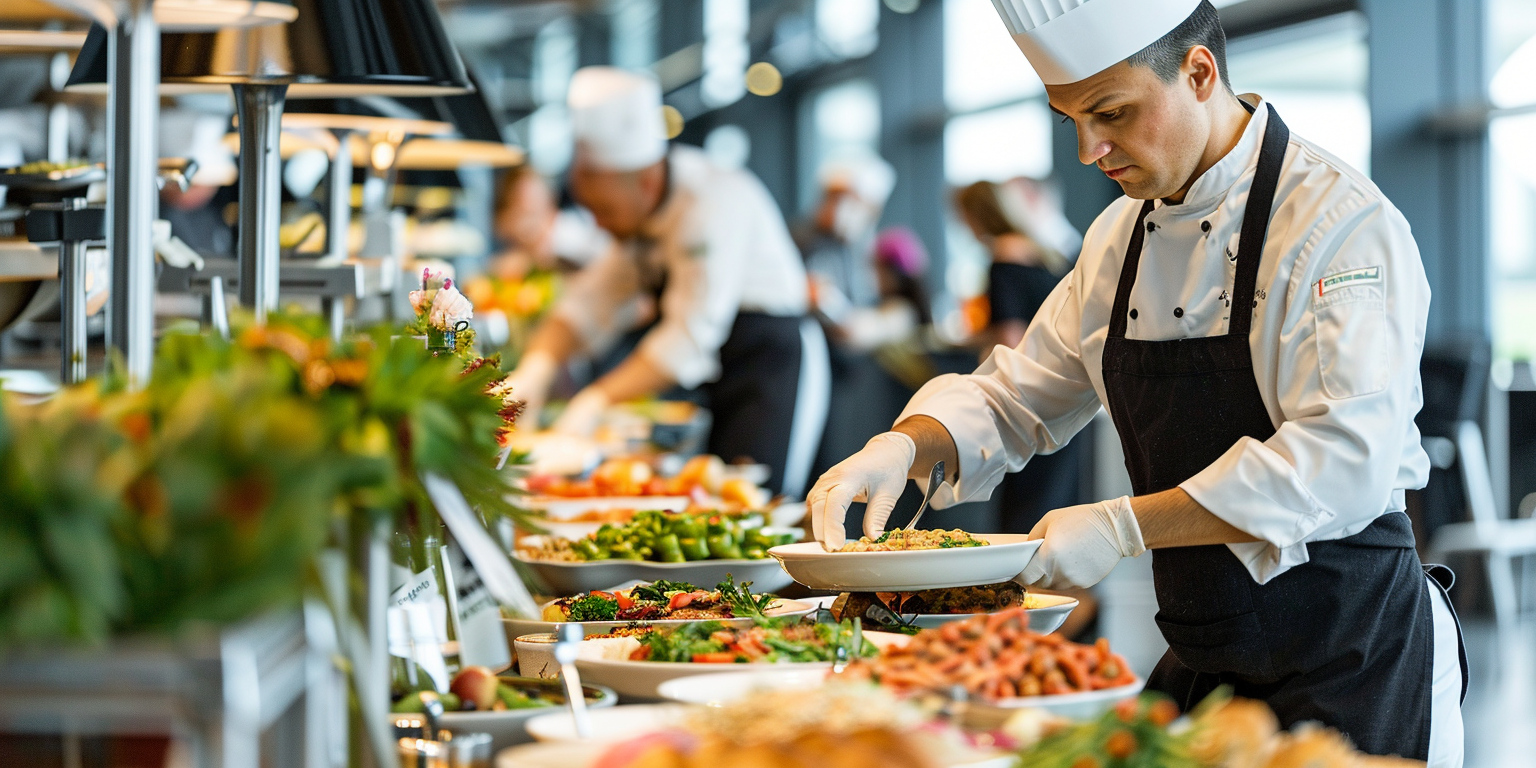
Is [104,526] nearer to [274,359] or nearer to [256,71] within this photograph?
[274,359]

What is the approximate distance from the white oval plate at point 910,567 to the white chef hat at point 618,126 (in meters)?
2.83

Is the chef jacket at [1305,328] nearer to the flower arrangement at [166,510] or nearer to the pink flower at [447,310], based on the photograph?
the pink flower at [447,310]

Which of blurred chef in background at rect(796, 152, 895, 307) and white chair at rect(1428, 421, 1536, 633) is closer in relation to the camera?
white chair at rect(1428, 421, 1536, 633)

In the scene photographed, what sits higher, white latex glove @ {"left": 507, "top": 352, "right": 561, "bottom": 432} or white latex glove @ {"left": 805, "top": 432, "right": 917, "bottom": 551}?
white latex glove @ {"left": 507, "top": 352, "right": 561, "bottom": 432}

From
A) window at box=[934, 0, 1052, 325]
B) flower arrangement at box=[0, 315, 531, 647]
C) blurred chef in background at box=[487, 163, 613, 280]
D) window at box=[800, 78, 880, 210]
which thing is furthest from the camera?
window at box=[800, 78, 880, 210]

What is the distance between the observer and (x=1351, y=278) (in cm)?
155

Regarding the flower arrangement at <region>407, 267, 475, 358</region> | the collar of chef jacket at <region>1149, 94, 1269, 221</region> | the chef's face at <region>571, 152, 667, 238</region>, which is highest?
the chef's face at <region>571, 152, 667, 238</region>

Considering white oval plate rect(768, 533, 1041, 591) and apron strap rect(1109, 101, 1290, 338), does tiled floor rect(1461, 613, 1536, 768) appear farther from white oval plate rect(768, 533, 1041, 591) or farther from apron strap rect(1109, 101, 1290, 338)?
white oval plate rect(768, 533, 1041, 591)

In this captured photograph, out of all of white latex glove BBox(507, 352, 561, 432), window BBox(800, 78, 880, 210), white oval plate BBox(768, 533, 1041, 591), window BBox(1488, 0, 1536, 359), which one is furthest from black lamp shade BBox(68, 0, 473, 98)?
window BBox(800, 78, 880, 210)

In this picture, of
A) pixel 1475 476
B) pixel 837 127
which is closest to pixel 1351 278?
pixel 1475 476

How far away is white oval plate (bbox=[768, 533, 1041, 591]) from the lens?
4.83 ft

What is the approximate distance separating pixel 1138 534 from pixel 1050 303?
0.56m

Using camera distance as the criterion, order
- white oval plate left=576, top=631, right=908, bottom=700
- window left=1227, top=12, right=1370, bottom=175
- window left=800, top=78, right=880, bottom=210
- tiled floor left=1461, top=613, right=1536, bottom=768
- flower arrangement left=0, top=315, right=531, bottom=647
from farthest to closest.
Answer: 1. window left=800, top=78, right=880, bottom=210
2. window left=1227, top=12, right=1370, bottom=175
3. tiled floor left=1461, top=613, right=1536, bottom=768
4. white oval plate left=576, top=631, right=908, bottom=700
5. flower arrangement left=0, top=315, right=531, bottom=647

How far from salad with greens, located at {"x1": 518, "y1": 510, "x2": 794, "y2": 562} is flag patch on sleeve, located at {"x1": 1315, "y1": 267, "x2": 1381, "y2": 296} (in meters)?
0.92
